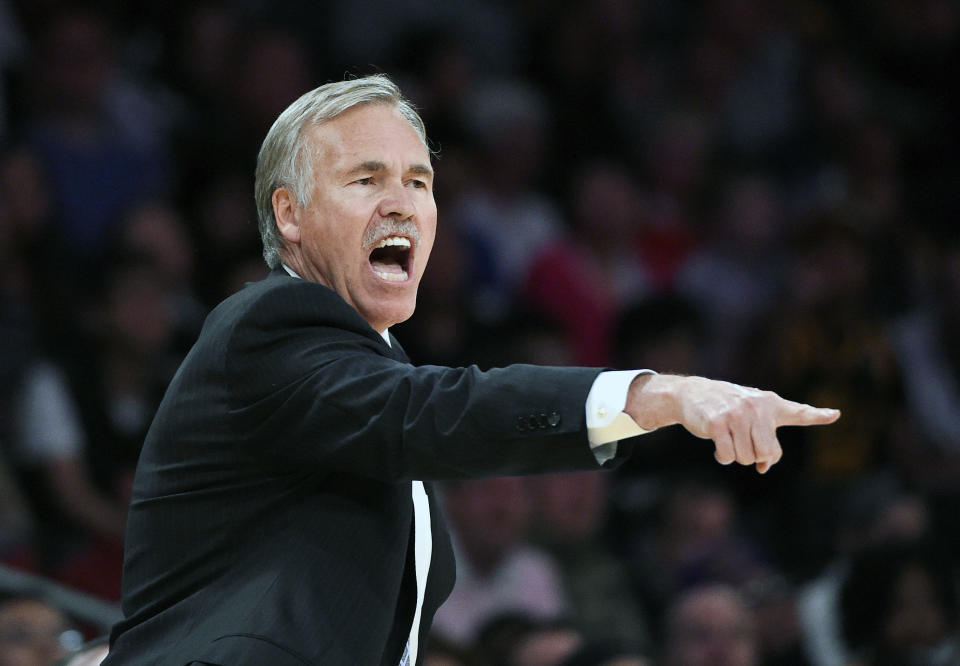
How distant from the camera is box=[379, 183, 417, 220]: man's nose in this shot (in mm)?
2299

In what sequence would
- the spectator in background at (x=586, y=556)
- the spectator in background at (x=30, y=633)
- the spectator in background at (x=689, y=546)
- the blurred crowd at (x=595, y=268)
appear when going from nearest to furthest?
the spectator in background at (x=30, y=633) → the blurred crowd at (x=595, y=268) → the spectator in background at (x=586, y=556) → the spectator in background at (x=689, y=546)

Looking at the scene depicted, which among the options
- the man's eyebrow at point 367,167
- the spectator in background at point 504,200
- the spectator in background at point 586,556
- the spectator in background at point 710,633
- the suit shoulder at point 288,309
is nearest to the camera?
the suit shoulder at point 288,309

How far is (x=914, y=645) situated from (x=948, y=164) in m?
3.49

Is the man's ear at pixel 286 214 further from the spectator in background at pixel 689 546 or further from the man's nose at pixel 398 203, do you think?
the spectator in background at pixel 689 546

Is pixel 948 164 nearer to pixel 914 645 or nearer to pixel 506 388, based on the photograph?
pixel 914 645

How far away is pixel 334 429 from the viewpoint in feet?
6.44

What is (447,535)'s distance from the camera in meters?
2.52

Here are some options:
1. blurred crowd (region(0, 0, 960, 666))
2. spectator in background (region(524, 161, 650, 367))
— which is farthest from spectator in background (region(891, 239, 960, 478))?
spectator in background (region(524, 161, 650, 367))

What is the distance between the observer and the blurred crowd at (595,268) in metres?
4.85

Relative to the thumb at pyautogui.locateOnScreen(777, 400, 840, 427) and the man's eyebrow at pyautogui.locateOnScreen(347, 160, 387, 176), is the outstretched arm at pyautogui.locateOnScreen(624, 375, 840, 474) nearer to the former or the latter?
the thumb at pyautogui.locateOnScreen(777, 400, 840, 427)

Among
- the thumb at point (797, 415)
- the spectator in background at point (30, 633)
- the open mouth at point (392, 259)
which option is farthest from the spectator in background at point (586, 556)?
the thumb at point (797, 415)

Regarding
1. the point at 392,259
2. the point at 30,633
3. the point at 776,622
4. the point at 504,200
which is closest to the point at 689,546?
the point at 776,622

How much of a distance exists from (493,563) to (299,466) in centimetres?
304

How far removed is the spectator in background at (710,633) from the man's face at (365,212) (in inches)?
106
